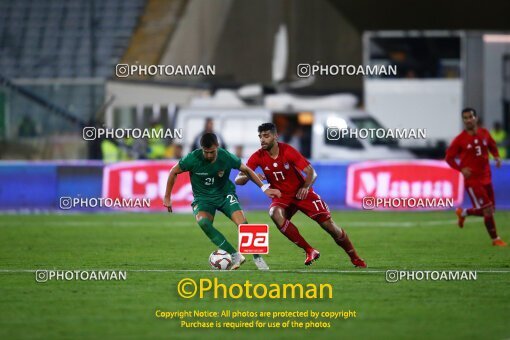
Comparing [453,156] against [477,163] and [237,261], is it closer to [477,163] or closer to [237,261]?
[477,163]

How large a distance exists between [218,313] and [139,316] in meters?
0.74

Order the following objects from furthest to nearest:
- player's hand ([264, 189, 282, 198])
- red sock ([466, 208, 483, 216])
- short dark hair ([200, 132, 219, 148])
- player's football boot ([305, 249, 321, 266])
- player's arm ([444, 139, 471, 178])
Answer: red sock ([466, 208, 483, 216]) < player's arm ([444, 139, 471, 178]) < player's football boot ([305, 249, 321, 266]) < player's hand ([264, 189, 282, 198]) < short dark hair ([200, 132, 219, 148])

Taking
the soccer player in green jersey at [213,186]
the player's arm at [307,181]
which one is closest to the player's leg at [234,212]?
the soccer player in green jersey at [213,186]

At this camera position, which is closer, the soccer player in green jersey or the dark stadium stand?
the soccer player in green jersey

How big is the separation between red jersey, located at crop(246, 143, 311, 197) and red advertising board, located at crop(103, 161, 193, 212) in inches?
439

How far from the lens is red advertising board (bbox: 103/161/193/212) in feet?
89.0

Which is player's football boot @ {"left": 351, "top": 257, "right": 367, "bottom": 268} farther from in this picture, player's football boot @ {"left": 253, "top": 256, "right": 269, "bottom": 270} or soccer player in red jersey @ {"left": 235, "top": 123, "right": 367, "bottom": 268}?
player's football boot @ {"left": 253, "top": 256, "right": 269, "bottom": 270}

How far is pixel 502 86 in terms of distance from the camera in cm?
3244

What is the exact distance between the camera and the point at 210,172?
15836mm

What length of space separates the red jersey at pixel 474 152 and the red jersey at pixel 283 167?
14.4 ft

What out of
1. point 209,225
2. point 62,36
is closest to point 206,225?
point 209,225

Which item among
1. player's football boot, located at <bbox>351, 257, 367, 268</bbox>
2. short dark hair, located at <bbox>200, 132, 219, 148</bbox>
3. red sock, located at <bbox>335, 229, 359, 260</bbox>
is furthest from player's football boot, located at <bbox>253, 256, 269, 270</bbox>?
short dark hair, located at <bbox>200, 132, 219, 148</bbox>

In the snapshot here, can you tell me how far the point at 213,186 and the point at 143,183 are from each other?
11.3m

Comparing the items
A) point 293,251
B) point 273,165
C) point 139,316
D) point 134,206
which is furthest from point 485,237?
point 139,316
